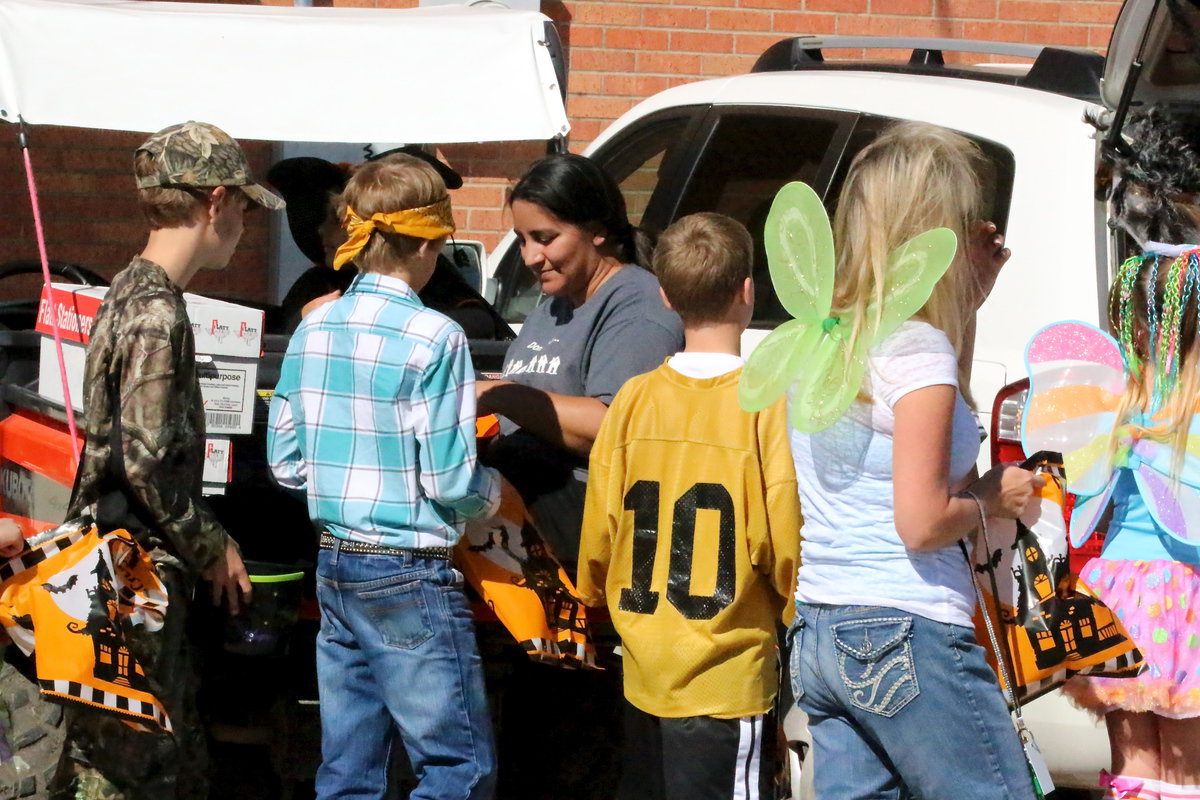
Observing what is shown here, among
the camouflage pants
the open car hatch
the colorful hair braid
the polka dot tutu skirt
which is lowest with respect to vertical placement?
the camouflage pants

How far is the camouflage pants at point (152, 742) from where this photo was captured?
3.18m

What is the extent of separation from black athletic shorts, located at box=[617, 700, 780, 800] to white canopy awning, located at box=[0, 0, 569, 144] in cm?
205

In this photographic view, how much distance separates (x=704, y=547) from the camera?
119 inches

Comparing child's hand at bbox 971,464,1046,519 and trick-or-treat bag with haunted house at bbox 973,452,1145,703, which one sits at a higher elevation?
child's hand at bbox 971,464,1046,519

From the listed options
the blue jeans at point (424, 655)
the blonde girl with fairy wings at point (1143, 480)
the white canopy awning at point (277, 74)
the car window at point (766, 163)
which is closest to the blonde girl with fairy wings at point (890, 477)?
the blonde girl with fairy wings at point (1143, 480)

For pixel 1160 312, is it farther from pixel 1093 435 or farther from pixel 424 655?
pixel 424 655

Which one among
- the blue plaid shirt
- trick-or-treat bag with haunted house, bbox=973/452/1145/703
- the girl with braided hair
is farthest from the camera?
the girl with braided hair

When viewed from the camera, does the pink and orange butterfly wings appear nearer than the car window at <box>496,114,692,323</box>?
Yes

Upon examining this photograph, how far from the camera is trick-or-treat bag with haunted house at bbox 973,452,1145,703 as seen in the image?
2879mm

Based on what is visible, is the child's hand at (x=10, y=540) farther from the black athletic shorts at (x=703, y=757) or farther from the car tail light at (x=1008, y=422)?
the car tail light at (x=1008, y=422)

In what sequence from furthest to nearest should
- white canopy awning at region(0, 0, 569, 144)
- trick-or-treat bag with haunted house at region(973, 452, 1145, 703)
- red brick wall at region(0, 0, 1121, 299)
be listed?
red brick wall at region(0, 0, 1121, 299) → white canopy awning at region(0, 0, 569, 144) → trick-or-treat bag with haunted house at region(973, 452, 1145, 703)

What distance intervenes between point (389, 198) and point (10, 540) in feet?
3.35

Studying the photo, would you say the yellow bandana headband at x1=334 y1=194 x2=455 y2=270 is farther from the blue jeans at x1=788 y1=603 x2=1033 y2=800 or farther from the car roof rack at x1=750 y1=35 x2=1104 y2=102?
the car roof rack at x1=750 y1=35 x2=1104 y2=102

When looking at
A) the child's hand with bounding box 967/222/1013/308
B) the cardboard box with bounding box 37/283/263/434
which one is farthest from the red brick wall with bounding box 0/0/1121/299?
the child's hand with bounding box 967/222/1013/308
